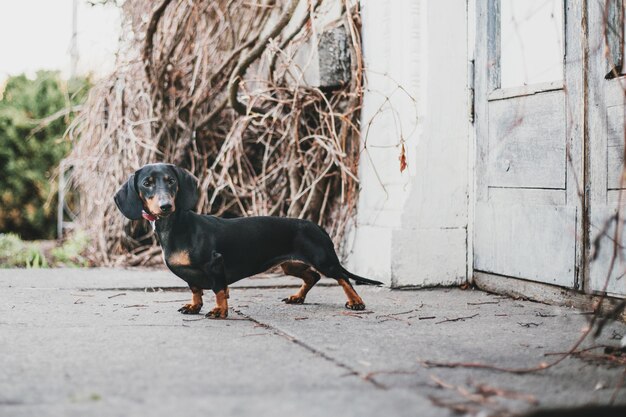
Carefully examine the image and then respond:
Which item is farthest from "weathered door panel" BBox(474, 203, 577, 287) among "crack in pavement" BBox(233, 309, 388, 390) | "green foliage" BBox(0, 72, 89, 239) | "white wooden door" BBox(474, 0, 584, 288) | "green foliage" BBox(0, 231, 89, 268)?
"green foliage" BBox(0, 72, 89, 239)

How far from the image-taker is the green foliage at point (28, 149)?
8.42 metres

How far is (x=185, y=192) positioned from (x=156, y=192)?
17cm

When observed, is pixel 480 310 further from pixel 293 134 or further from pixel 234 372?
pixel 293 134

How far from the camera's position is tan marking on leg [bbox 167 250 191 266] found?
3.23 metres

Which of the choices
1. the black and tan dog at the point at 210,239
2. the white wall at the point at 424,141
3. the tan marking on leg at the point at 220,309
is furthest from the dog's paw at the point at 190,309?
the white wall at the point at 424,141

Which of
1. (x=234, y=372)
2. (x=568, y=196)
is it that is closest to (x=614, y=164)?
(x=568, y=196)

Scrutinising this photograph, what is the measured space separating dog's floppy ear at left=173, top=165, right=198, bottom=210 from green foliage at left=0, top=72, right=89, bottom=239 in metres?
5.42

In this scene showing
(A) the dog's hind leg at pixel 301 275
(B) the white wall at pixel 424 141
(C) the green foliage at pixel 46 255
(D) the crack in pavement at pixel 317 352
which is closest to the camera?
(D) the crack in pavement at pixel 317 352

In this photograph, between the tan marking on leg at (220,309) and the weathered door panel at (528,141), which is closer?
the tan marking on leg at (220,309)

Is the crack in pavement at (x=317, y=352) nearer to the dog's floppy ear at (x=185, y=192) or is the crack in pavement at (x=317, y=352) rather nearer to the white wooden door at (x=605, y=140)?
the dog's floppy ear at (x=185, y=192)

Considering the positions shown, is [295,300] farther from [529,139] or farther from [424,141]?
[529,139]

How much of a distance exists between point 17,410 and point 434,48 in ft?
9.80

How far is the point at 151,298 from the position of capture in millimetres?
3801

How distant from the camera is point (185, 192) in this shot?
10.8 ft
